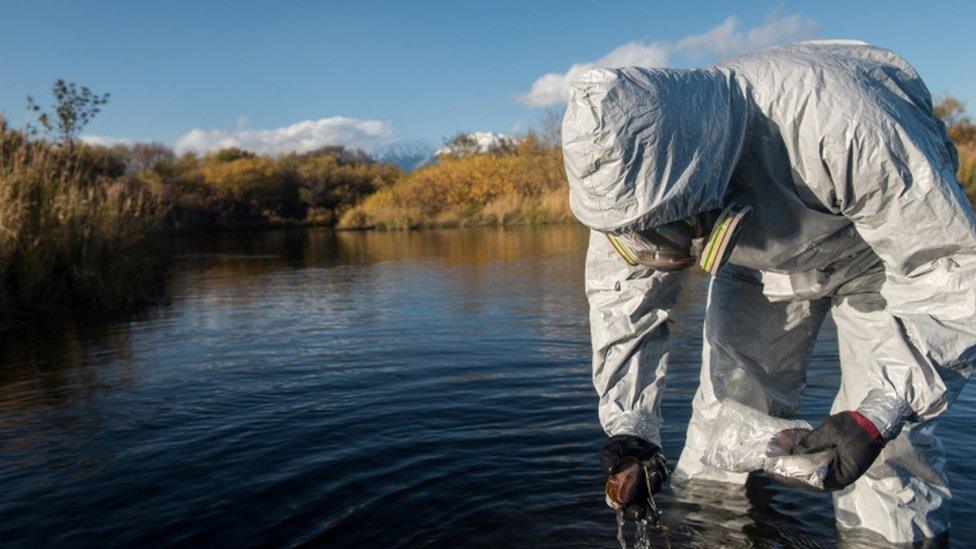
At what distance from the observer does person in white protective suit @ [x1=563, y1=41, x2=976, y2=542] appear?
91.1 inches

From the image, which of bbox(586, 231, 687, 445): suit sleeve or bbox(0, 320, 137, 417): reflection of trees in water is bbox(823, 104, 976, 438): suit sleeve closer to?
bbox(586, 231, 687, 445): suit sleeve

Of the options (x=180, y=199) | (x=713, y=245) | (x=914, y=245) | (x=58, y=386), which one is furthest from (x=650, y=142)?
(x=180, y=199)

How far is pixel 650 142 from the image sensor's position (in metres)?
2.30

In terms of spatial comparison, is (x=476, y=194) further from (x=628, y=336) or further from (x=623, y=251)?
(x=623, y=251)

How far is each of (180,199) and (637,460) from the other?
1888 inches

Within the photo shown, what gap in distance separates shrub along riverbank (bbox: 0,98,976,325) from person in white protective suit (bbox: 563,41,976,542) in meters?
9.76

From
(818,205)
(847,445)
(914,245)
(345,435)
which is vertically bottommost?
(345,435)

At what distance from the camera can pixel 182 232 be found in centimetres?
4206

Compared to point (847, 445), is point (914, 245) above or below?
above

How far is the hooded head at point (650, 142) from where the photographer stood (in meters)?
2.28

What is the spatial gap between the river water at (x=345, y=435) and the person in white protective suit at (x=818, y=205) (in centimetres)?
112

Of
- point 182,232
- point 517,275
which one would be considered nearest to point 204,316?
point 517,275

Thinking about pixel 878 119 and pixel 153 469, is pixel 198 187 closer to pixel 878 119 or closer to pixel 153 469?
pixel 153 469

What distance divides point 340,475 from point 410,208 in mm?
37267
